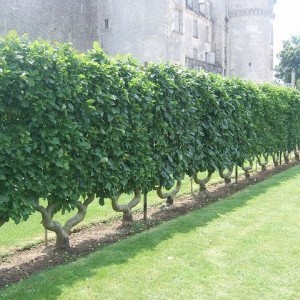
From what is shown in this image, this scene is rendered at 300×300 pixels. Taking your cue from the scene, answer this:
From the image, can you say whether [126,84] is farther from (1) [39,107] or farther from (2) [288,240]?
(2) [288,240]

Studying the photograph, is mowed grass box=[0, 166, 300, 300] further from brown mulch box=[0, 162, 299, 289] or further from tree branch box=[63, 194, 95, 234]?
tree branch box=[63, 194, 95, 234]

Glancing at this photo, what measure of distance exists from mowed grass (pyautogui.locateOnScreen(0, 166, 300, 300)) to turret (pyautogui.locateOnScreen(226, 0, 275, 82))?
1662 inches

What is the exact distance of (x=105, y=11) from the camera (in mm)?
35344

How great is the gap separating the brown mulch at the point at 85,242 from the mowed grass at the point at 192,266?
0.34m

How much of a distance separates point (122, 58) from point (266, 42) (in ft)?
144

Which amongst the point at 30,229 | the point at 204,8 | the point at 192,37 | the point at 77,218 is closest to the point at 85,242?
the point at 77,218

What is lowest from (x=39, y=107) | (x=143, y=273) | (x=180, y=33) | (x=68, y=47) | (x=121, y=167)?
(x=143, y=273)

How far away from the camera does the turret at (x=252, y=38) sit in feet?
156

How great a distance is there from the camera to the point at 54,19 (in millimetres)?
32812

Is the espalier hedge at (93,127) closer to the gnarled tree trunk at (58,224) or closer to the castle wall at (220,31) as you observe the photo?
the gnarled tree trunk at (58,224)

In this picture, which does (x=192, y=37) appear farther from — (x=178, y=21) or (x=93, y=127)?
(x=93, y=127)

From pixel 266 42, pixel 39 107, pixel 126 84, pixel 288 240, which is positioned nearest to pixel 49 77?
pixel 39 107

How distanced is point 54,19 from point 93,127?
28.9m

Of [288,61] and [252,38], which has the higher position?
[252,38]
